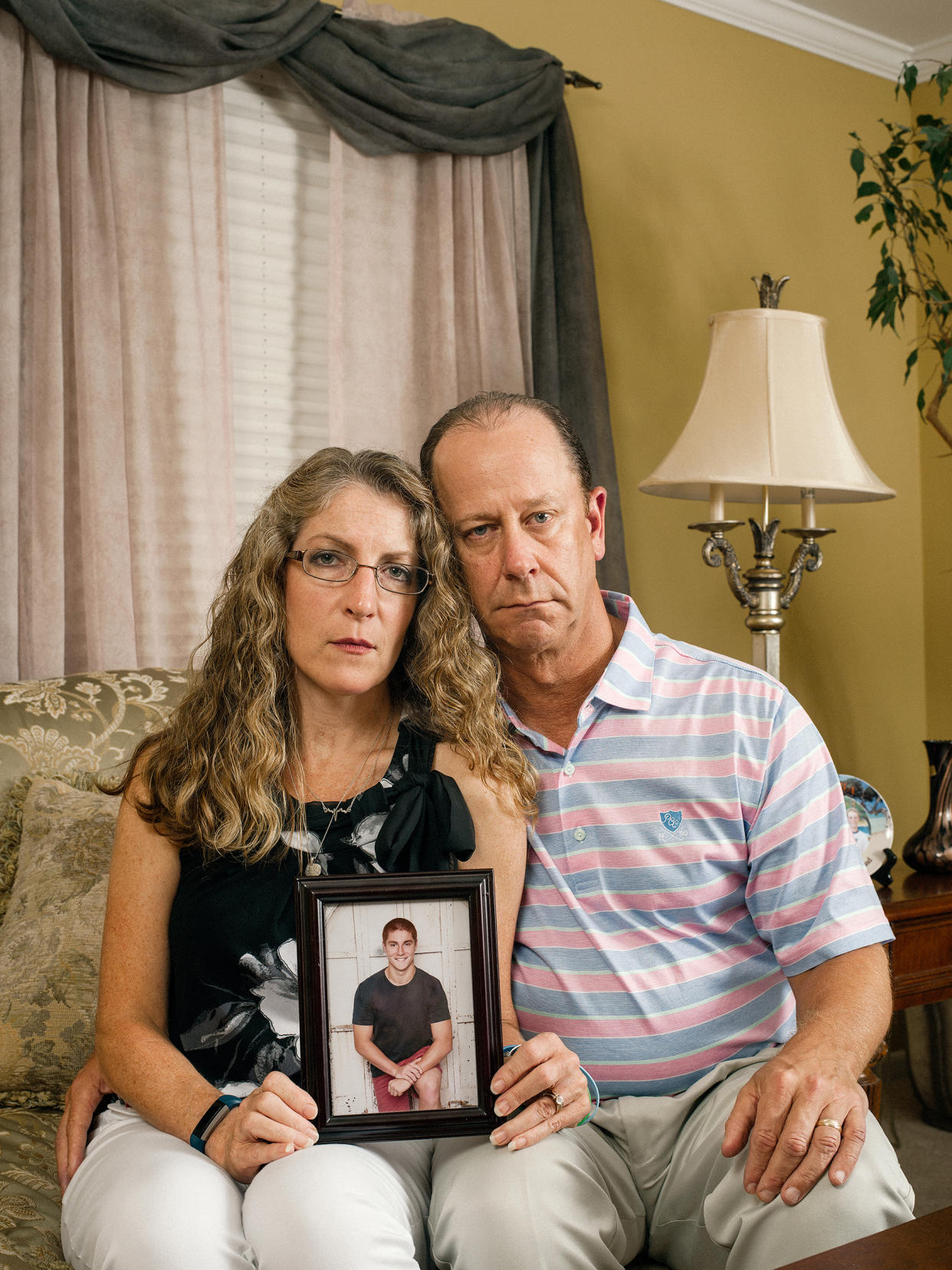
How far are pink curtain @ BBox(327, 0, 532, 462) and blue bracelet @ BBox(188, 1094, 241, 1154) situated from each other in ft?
5.31

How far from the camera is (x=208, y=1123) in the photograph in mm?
1145

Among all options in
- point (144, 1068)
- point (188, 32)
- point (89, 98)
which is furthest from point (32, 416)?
point (144, 1068)

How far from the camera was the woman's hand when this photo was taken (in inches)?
42.1

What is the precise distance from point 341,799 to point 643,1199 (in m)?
0.57

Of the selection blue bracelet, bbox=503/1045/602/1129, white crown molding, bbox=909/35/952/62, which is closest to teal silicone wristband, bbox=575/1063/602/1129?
blue bracelet, bbox=503/1045/602/1129

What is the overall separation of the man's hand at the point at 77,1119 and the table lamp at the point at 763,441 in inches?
64.1

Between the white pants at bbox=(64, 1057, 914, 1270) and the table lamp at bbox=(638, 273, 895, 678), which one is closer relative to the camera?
the white pants at bbox=(64, 1057, 914, 1270)

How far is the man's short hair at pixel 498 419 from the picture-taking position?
1.55m

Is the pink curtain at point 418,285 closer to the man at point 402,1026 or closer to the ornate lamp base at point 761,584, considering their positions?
the ornate lamp base at point 761,584

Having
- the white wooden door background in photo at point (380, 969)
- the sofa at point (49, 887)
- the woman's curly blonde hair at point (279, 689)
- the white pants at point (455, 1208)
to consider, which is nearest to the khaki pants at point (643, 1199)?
the white pants at point (455, 1208)

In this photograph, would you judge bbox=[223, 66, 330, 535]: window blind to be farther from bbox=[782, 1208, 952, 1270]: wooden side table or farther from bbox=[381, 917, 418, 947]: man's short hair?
bbox=[782, 1208, 952, 1270]: wooden side table

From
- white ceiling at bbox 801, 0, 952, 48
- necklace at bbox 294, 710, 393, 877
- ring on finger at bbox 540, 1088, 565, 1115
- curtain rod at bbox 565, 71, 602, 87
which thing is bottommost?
ring on finger at bbox 540, 1088, 565, 1115

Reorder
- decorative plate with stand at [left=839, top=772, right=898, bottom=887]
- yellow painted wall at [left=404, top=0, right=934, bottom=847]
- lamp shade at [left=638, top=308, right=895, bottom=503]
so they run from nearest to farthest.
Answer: decorative plate with stand at [left=839, top=772, right=898, bottom=887] → lamp shade at [left=638, top=308, right=895, bottom=503] → yellow painted wall at [left=404, top=0, right=934, bottom=847]

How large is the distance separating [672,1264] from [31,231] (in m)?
1.97
